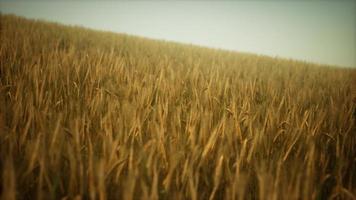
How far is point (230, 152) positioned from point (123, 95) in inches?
23.6

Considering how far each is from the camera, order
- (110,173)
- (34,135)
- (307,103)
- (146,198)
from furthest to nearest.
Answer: (307,103) → (34,135) → (110,173) → (146,198)

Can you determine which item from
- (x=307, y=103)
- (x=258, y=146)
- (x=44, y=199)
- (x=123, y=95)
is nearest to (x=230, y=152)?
(x=258, y=146)

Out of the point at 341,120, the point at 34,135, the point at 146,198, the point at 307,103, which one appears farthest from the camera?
the point at 307,103

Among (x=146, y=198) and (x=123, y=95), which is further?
(x=123, y=95)

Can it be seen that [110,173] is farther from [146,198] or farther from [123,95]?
[123,95]

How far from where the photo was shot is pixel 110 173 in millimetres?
492

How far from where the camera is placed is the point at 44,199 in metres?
0.41

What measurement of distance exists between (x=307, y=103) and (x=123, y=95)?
111 cm

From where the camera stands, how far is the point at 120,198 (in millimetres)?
453

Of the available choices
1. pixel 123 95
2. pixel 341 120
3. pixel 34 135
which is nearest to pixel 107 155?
pixel 34 135

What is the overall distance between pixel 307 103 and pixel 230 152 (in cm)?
101

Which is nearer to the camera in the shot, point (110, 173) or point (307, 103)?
point (110, 173)

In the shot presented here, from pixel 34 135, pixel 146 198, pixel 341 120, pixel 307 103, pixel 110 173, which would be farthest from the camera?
pixel 307 103

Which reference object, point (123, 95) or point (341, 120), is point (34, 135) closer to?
point (123, 95)
